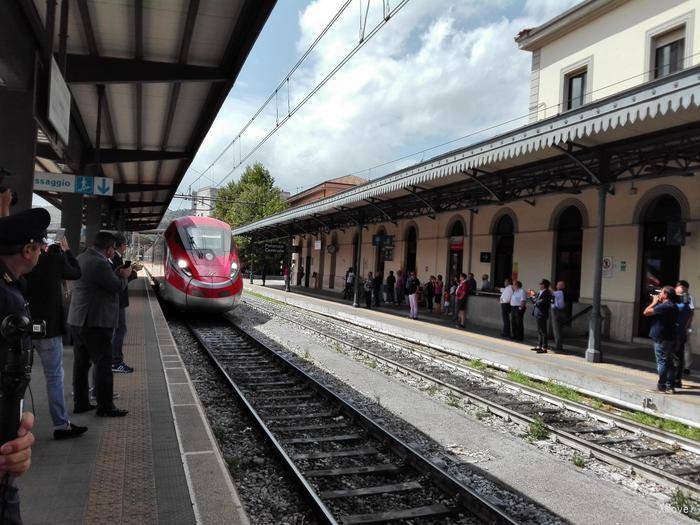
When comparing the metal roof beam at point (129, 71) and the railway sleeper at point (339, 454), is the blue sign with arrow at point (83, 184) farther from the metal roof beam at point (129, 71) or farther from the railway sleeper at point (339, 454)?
the railway sleeper at point (339, 454)

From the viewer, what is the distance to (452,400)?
8.00 m

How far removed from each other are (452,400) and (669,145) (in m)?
6.15

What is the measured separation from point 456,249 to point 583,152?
991 cm

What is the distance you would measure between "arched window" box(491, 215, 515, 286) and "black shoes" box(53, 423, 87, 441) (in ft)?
49.4

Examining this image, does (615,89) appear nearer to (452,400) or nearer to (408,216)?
(408,216)

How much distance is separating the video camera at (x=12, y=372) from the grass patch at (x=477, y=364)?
967 centimetres

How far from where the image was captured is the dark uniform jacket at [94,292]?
5172 mm

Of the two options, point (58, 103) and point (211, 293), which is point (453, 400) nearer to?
point (58, 103)

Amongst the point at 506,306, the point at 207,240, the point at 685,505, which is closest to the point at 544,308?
the point at 506,306

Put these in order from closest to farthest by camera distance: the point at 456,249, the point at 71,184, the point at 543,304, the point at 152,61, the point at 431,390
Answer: the point at 431,390, the point at 152,61, the point at 71,184, the point at 543,304, the point at 456,249

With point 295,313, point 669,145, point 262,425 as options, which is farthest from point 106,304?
point 295,313

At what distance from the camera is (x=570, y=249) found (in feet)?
50.4

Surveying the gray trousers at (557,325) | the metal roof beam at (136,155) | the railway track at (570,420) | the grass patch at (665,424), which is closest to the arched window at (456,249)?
the gray trousers at (557,325)

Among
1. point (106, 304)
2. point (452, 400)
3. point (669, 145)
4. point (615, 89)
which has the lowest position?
point (452, 400)
